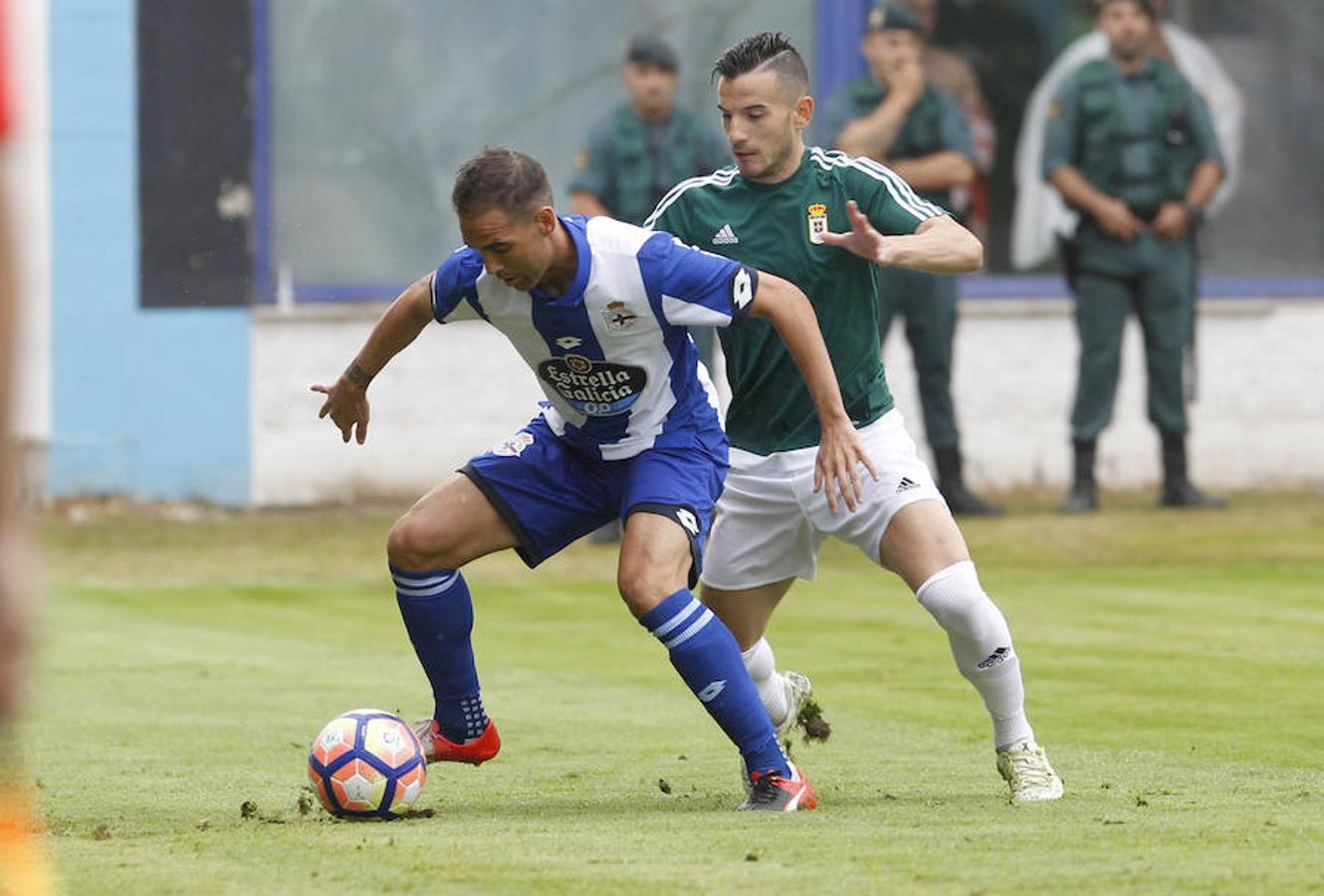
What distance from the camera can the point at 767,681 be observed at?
7.43m

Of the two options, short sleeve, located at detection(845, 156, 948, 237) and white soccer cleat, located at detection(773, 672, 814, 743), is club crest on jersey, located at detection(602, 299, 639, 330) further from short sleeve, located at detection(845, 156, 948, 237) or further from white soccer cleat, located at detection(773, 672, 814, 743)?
white soccer cleat, located at detection(773, 672, 814, 743)

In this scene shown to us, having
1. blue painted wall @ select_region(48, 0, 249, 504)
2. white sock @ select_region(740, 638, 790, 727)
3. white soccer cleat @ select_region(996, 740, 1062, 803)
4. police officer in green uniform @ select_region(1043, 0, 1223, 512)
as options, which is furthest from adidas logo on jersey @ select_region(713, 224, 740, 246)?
blue painted wall @ select_region(48, 0, 249, 504)

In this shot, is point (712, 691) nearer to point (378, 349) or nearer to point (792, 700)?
point (792, 700)

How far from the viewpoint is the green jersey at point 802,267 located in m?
7.14

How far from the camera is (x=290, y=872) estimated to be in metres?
5.45

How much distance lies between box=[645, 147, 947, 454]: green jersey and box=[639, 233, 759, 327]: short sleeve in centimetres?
56

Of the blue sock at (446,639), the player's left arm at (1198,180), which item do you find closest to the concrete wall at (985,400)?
the player's left arm at (1198,180)

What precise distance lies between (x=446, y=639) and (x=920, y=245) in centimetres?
172

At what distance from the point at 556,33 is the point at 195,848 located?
13819 mm

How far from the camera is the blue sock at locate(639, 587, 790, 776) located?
6.48 metres

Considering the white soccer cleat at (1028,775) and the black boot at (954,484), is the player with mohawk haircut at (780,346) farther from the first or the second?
the black boot at (954,484)

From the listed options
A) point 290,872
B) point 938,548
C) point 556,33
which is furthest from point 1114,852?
point 556,33

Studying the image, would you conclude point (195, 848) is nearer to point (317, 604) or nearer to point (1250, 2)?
point (317, 604)

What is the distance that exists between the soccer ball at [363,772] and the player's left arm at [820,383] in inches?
50.5
